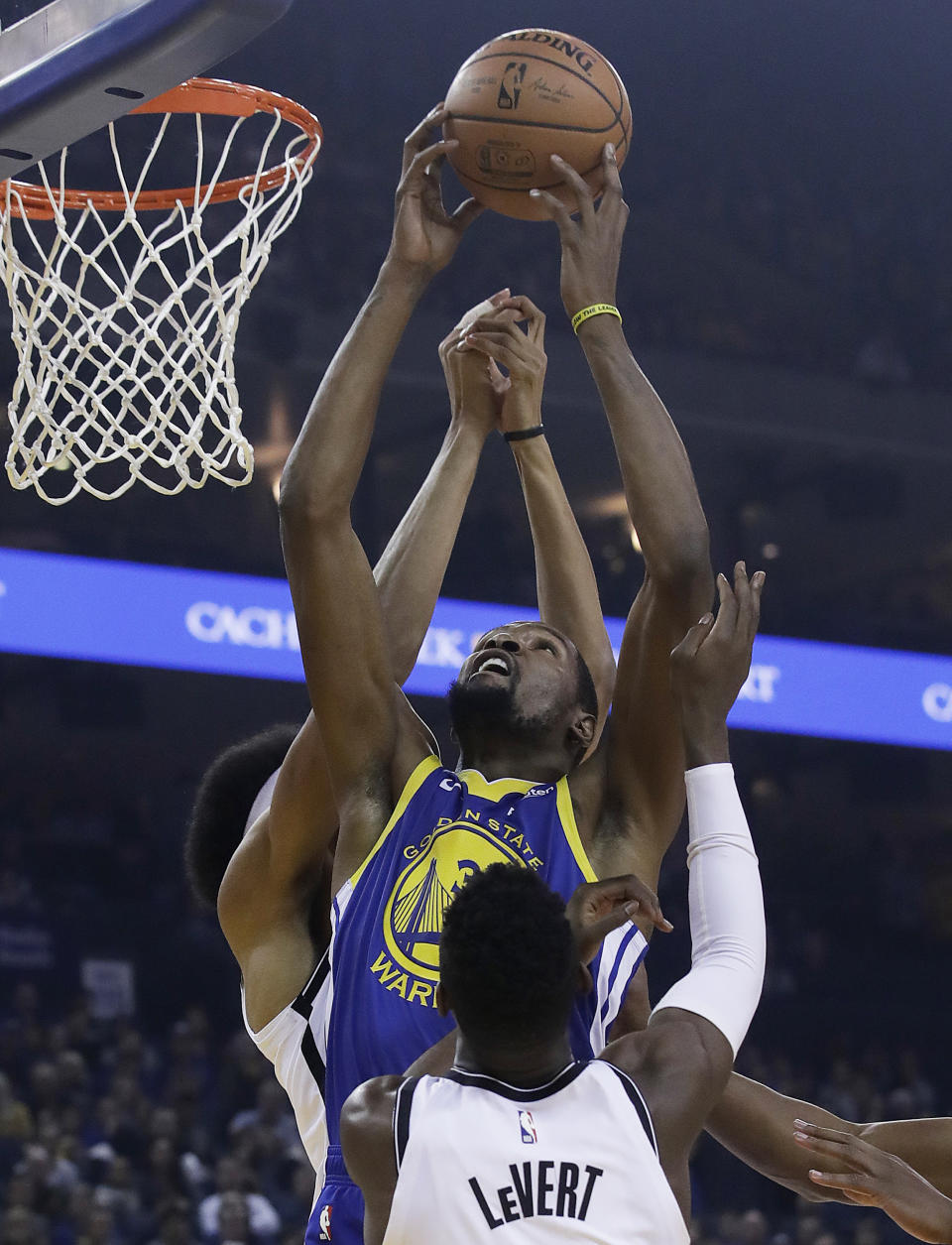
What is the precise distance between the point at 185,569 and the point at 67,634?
89 centimetres

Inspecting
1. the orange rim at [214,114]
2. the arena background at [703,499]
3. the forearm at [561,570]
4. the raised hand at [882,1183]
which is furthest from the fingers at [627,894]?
the arena background at [703,499]

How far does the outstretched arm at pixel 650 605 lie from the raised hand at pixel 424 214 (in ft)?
0.74

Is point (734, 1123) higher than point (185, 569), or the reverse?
point (185, 569)

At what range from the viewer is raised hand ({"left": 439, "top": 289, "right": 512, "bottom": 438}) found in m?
3.07

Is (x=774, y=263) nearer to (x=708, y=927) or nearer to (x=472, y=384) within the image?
(x=472, y=384)

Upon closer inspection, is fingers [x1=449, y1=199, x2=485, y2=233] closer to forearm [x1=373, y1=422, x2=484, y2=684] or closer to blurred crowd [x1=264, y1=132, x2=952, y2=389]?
forearm [x1=373, y1=422, x2=484, y2=684]

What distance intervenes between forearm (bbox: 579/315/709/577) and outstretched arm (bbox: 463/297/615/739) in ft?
1.13

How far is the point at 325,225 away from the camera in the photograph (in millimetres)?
12242

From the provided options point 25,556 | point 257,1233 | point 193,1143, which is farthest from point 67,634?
point 257,1233

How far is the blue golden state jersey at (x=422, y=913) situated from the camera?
2330 millimetres

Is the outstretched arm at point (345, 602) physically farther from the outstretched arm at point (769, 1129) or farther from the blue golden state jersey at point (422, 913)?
the outstretched arm at point (769, 1129)

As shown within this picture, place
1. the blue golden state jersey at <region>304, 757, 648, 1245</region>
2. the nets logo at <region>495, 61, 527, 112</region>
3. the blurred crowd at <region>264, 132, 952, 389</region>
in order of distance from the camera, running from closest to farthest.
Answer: the blue golden state jersey at <region>304, 757, 648, 1245</region>, the nets logo at <region>495, 61, 527, 112</region>, the blurred crowd at <region>264, 132, 952, 389</region>

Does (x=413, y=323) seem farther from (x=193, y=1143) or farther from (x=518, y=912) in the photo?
(x=518, y=912)

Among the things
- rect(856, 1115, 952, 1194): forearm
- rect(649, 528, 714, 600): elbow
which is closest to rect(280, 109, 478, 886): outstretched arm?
rect(649, 528, 714, 600): elbow
